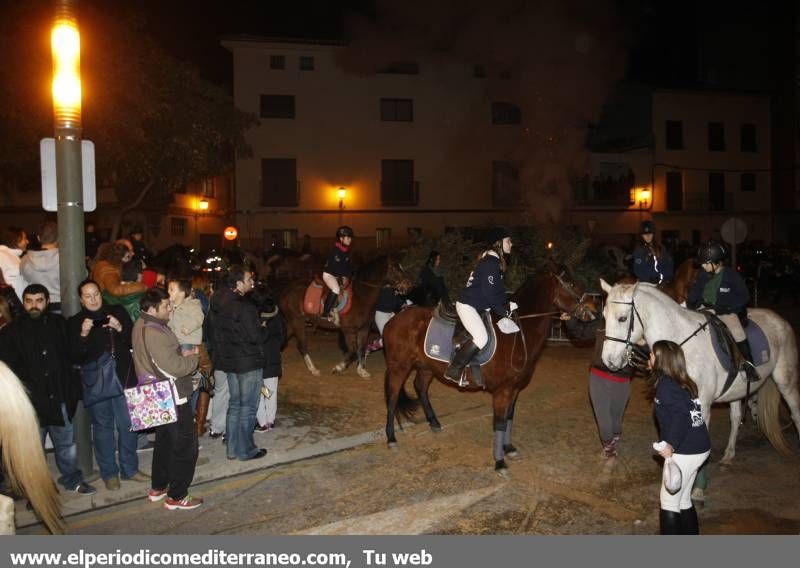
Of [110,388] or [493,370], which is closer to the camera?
[110,388]

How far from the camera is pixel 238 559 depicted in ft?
14.2

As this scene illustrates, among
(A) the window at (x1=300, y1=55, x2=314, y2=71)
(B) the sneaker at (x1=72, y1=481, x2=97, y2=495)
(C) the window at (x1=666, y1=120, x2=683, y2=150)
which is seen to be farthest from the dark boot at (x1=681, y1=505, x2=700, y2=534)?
(C) the window at (x1=666, y1=120, x2=683, y2=150)

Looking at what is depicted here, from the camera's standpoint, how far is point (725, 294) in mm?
6367

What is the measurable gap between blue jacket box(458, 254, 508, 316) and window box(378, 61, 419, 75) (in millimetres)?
28266

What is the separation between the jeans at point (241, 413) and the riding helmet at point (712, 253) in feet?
16.7

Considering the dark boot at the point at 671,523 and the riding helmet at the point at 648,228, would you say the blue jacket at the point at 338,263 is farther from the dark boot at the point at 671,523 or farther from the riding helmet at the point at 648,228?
the dark boot at the point at 671,523

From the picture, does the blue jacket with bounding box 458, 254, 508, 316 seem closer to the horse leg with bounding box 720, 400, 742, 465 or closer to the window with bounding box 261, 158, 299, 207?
the horse leg with bounding box 720, 400, 742, 465

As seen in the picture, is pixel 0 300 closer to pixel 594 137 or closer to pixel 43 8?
pixel 43 8

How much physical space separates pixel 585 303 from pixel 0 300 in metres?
5.85

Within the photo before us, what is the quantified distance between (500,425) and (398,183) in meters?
27.5

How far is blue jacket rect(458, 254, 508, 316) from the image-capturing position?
6.40 meters

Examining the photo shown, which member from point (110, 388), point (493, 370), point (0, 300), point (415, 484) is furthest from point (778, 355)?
point (0, 300)

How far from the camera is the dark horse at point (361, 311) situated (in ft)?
35.0

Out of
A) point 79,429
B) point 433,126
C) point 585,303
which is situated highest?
point 433,126
